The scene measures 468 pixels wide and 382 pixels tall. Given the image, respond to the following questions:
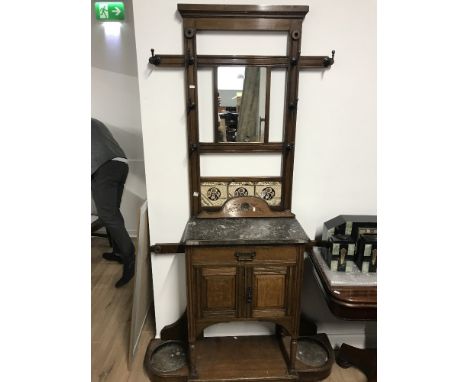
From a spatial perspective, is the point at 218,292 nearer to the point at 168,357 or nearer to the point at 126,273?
the point at 168,357

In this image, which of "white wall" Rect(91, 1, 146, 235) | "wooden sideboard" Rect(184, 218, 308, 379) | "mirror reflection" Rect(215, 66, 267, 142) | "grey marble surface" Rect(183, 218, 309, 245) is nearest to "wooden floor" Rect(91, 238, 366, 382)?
"wooden sideboard" Rect(184, 218, 308, 379)

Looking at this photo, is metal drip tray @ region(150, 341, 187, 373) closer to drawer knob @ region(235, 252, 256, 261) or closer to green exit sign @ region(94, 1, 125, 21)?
drawer knob @ region(235, 252, 256, 261)

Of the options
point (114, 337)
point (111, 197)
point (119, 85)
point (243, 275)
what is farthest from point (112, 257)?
point (243, 275)

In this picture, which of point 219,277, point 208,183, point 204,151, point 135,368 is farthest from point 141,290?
point 204,151

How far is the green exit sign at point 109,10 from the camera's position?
2355 millimetres

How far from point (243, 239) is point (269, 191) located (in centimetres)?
35

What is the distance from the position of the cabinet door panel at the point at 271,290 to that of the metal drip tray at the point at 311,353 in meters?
0.40

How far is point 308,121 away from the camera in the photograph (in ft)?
4.68

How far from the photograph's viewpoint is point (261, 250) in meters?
1.23

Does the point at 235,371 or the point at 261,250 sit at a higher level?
the point at 261,250

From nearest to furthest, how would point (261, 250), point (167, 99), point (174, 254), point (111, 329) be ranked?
point (261, 250), point (167, 99), point (174, 254), point (111, 329)

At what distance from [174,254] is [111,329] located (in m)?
0.66

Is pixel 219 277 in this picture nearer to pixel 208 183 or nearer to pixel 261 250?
pixel 261 250

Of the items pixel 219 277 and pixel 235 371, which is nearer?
pixel 219 277
